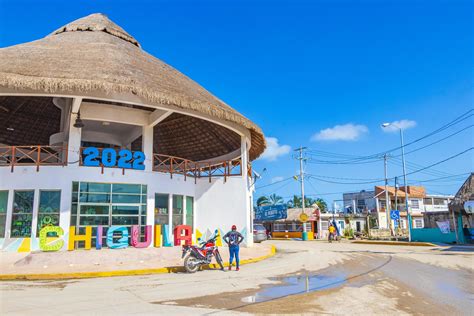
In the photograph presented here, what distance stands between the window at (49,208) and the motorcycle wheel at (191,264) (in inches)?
278

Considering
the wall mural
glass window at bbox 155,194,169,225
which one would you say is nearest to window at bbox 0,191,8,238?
the wall mural

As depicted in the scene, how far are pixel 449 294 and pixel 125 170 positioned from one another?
556 inches

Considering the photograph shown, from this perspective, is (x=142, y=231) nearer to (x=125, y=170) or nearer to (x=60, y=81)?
(x=125, y=170)

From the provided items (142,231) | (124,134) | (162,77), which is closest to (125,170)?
(142,231)

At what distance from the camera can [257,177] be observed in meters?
25.2

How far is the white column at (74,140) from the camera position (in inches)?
673

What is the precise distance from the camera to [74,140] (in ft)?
58.3

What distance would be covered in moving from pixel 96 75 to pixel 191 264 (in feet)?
31.8

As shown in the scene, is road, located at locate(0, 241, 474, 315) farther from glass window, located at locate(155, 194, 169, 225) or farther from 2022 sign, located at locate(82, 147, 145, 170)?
2022 sign, located at locate(82, 147, 145, 170)

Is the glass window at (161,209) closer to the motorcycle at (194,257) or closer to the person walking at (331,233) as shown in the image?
the motorcycle at (194,257)

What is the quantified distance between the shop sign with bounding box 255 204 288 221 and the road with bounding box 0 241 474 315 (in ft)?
116

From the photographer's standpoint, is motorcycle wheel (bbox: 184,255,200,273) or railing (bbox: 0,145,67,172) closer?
motorcycle wheel (bbox: 184,255,200,273)

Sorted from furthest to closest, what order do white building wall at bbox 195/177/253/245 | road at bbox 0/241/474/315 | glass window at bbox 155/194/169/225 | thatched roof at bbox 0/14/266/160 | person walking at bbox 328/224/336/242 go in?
person walking at bbox 328/224/336/242
white building wall at bbox 195/177/253/245
glass window at bbox 155/194/169/225
thatched roof at bbox 0/14/266/160
road at bbox 0/241/474/315

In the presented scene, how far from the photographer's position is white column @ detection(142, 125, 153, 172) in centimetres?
1888
